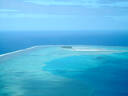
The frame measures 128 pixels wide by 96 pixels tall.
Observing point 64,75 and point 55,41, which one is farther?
point 55,41

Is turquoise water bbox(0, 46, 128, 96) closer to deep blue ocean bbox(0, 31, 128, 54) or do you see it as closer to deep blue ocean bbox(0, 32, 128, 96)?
deep blue ocean bbox(0, 32, 128, 96)

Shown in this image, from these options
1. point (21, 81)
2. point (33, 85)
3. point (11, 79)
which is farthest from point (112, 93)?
point (11, 79)

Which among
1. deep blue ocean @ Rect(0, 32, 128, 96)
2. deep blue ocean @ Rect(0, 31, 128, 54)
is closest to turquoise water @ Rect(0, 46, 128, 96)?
deep blue ocean @ Rect(0, 32, 128, 96)

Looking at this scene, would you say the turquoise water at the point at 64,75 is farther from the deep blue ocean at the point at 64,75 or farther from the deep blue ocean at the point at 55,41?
the deep blue ocean at the point at 55,41

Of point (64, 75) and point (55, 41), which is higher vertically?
point (55, 41)

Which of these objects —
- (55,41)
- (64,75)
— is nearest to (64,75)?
(64,75)

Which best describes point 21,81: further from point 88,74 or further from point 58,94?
point 88,74

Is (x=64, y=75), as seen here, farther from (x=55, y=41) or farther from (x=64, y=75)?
(x=55, y=41)

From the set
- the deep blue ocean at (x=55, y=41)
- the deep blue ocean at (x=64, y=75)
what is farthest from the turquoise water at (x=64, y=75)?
the deep blue ocean at (x=55, y=41)
